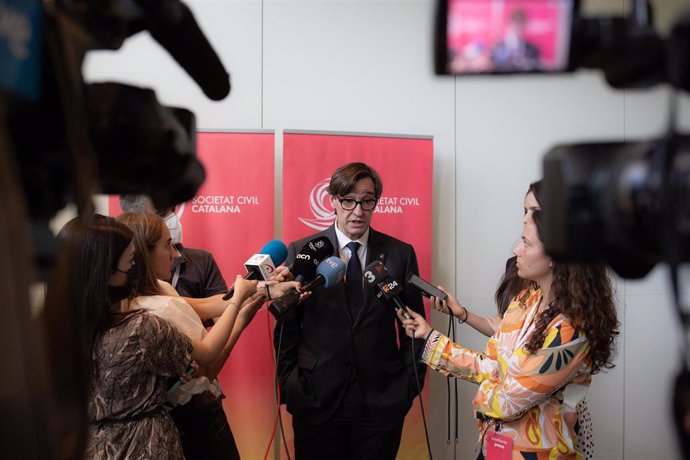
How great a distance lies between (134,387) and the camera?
1.66 m

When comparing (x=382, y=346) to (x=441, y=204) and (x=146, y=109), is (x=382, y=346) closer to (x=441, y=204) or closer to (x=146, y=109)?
(x=441, y=204)

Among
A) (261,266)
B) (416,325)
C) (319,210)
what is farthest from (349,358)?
(319,210)

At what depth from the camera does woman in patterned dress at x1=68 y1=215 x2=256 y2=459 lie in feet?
5.21

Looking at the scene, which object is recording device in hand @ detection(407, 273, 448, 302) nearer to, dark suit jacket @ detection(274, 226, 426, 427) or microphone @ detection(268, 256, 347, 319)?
dark suit jacket @ detection(274, 226, 426, 427)

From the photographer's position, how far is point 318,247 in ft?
8.12

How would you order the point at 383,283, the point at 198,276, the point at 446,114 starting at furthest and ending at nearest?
the point at 446,114 → the point at 198,276 → the point at 383,283

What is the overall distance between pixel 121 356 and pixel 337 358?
1.08m

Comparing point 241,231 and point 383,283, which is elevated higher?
point 241,231

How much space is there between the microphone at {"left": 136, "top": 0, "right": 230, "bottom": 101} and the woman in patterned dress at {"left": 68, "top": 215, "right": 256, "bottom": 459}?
3.34 ft

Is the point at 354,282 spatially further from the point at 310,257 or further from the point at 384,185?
the point at 384,185

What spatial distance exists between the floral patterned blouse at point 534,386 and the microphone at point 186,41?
1289mm

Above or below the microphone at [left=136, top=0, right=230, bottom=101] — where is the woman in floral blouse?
below

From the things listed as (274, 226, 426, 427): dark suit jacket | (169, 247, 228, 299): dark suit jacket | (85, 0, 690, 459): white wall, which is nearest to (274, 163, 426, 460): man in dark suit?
(274, 226, 426, 427): dark suit jacket

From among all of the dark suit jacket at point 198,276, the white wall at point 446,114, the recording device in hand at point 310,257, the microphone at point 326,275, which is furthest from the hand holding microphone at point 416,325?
the white wall at point 446,114
